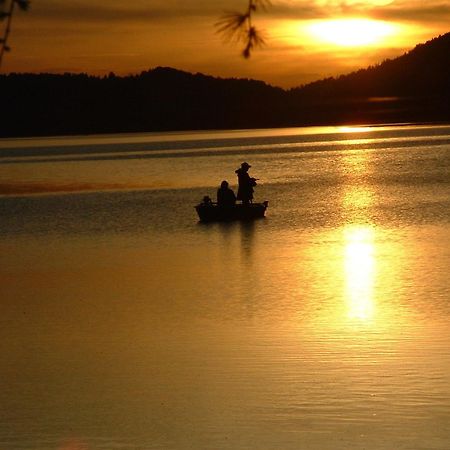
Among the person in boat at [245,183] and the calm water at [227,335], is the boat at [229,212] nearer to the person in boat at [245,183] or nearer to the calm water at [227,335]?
the person in boat at [245,183]

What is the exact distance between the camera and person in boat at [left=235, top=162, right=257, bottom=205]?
2520 centimetres

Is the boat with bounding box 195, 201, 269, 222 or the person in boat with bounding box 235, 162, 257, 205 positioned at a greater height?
the person in boat with bounding box 235, 162, 257, 205

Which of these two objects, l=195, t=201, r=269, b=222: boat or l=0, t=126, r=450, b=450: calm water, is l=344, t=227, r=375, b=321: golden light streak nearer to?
l=0, t=126, r=450, b=450: calm water

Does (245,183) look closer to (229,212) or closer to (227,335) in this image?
(229,212)

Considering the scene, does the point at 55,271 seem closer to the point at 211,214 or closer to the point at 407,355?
the point at 211,214

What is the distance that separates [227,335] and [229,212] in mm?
13828

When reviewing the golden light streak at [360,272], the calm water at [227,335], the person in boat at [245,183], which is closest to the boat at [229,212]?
the person in boat at [245,183]

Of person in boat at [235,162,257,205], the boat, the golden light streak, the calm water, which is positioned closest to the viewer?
the calm water

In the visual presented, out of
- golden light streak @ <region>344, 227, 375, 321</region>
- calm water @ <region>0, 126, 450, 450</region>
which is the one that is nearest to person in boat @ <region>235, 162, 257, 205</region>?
calm water @ <region>0, 126, 450, 450</region>

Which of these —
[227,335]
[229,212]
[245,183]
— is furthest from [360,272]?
[229,212]

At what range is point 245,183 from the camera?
2575 cm

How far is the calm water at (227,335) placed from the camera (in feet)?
29.2

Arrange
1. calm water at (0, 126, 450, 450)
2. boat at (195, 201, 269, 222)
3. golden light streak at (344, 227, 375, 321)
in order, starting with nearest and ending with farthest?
1. calm water at (0, 126, 450, 450)
2. golden light streak at (344, 227, 375, 321)
3. boat at (195, 201, 269, 222)

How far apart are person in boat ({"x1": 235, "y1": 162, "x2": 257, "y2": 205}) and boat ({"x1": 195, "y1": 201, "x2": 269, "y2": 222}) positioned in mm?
199
